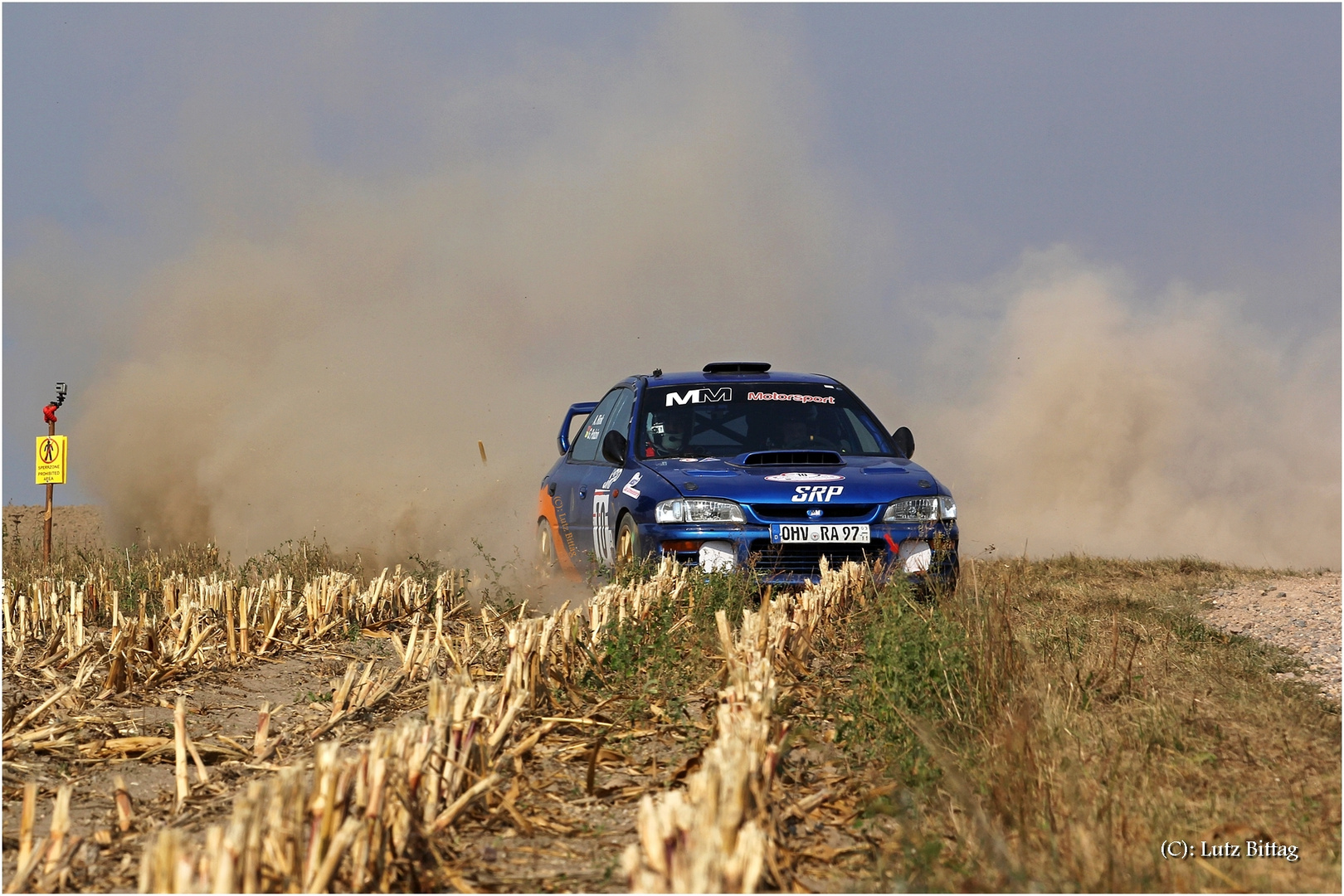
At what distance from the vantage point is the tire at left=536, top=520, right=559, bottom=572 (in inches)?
403

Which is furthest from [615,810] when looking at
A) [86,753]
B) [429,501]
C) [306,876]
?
[429,501]

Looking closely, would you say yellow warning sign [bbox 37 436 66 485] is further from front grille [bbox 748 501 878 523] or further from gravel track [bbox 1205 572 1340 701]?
gravel track [bbox 1205 572 1340 701]

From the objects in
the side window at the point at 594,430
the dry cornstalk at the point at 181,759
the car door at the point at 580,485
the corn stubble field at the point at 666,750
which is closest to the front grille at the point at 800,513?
the corn stubble field at the point at 666,750

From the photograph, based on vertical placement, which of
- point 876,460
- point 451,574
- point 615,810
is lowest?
point 615,810

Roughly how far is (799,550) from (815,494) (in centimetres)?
36

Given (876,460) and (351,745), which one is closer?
(351,745)

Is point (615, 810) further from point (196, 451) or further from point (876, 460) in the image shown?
point (196, 451)

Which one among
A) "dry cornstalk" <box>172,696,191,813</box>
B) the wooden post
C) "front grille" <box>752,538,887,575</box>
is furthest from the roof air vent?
the wooden post

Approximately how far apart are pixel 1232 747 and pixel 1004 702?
2.74 ft

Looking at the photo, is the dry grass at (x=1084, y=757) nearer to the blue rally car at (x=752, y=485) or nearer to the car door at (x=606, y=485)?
the blue rally car at (x=752, y=485)

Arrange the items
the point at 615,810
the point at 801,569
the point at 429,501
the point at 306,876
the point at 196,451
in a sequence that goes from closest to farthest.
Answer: the point at 306,876, the point at 615,810, the point at 801,569, the point at 429,501, the point at 196,451

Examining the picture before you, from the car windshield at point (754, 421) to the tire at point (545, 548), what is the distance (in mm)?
1805

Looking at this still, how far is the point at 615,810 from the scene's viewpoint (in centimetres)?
400

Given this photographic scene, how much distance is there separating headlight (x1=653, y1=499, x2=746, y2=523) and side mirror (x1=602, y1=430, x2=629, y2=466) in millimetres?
872
